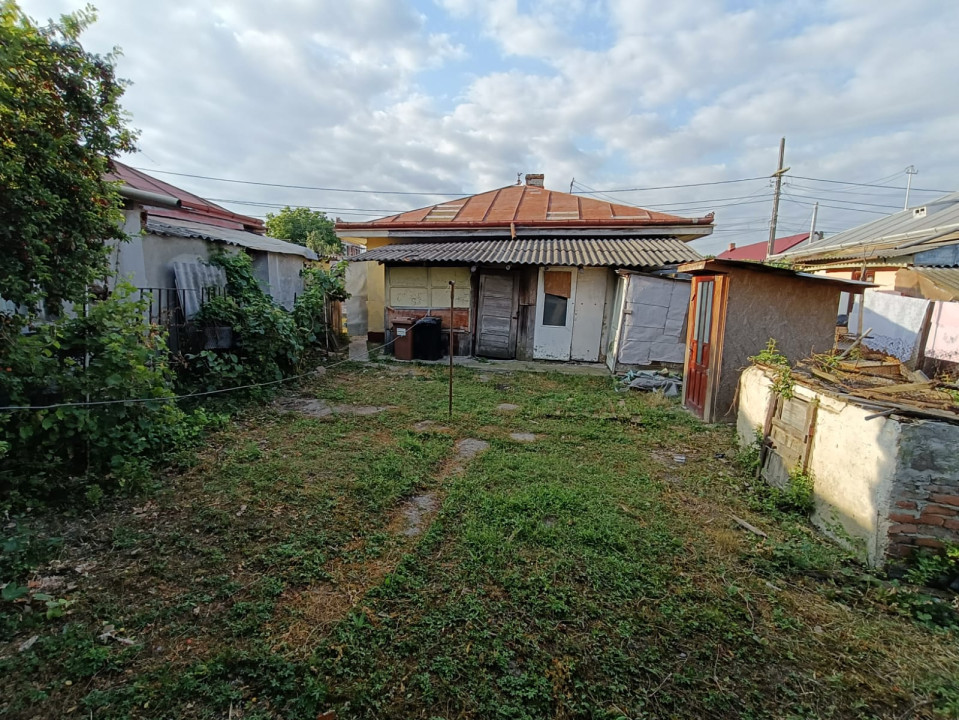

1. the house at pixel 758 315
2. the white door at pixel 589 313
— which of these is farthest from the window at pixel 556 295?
the house at pixel 758 315

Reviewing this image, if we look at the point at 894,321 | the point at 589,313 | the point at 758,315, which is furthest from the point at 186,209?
the point at 894,321

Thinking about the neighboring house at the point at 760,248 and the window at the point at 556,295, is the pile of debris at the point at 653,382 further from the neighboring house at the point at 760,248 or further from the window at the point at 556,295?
the neighboring house at the point at 760,248

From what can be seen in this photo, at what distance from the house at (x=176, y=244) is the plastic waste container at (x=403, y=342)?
9.49 ft

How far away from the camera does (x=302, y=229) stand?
29094 mm

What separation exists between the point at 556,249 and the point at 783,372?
7.26m

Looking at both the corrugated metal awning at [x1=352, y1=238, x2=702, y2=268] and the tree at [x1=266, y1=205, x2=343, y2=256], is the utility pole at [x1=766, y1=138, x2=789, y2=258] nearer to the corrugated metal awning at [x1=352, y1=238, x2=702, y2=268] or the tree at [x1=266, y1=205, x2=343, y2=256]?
the corrugated metal awning at [x1=352, y1=238, x2=702, y2=268]

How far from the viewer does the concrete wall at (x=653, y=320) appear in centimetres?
870

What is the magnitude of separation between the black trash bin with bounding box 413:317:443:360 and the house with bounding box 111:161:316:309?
10.9 feet

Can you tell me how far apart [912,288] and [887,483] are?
8.23m

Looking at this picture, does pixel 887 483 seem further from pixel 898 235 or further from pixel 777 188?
pixel 777 188

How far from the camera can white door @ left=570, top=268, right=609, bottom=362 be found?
995 centimetres

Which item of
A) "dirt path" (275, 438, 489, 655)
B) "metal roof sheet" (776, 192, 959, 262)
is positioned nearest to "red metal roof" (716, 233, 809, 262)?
"metal roof sheet" (776, 192, 959, 262)

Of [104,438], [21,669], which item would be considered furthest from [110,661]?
[104,438]

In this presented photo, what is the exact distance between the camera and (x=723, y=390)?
18.5 ft
